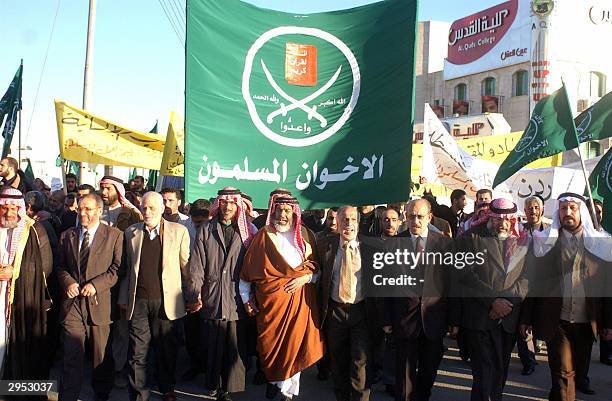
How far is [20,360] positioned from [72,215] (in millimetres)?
2174

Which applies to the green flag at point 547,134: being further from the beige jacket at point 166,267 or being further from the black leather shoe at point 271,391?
the beige jacket at point 166,267

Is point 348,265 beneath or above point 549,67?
beneath

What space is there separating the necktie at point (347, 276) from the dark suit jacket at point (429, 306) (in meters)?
0.37

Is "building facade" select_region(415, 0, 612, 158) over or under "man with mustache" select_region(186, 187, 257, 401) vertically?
over

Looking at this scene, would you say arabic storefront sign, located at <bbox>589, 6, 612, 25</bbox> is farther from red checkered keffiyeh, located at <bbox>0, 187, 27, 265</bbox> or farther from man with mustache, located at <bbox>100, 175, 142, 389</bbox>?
red checkered keffiyeh, located at <bbox>0, 187, 27, 265</bbox>

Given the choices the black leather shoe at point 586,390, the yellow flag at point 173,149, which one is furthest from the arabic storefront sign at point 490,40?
the black leather shoe at point 586,390

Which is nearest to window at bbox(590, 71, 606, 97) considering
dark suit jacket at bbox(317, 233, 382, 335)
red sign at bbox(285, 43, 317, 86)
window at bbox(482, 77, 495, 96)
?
window at bbox(482, 77, 495, 96)

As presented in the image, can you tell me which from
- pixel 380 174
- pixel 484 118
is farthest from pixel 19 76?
pixel 484 118

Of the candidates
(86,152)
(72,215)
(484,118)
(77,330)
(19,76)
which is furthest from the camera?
(484,118)

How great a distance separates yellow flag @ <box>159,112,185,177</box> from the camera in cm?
884

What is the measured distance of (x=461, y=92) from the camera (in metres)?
47.1

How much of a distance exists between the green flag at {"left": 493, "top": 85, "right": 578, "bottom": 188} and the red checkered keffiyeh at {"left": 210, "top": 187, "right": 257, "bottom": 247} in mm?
3823

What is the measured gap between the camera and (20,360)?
16.4 feet

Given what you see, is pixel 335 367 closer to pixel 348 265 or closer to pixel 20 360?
pixel 348 265
